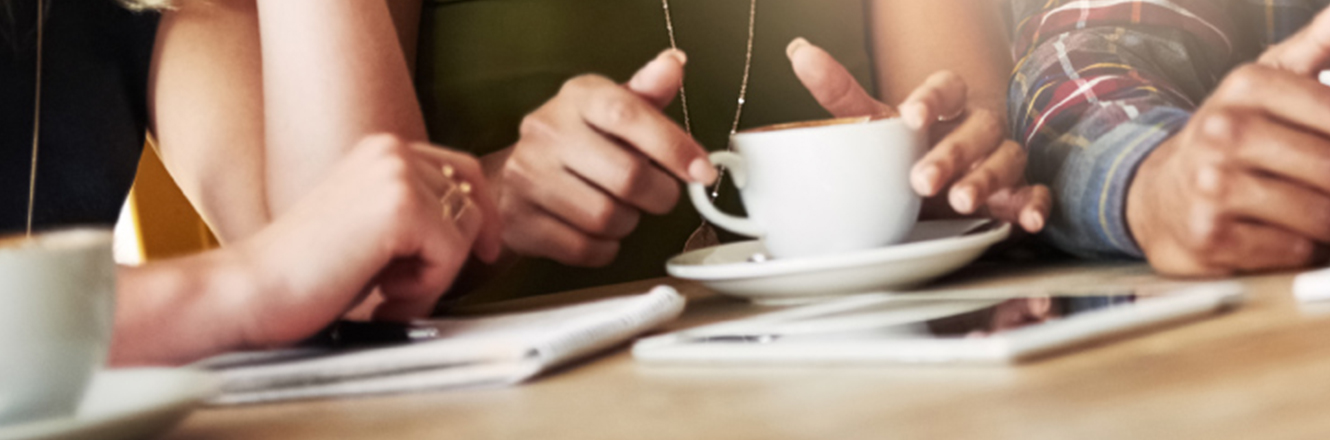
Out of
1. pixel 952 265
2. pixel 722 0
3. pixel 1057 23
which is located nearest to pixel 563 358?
pixel 952 265

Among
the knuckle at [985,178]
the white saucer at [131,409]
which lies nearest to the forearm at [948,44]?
the knuckle at [985,178]

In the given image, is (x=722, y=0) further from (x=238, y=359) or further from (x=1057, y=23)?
(x=238, y=359)

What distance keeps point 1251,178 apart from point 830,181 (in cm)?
23

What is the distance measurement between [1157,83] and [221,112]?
2.86 ft

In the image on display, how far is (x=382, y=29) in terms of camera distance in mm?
1009

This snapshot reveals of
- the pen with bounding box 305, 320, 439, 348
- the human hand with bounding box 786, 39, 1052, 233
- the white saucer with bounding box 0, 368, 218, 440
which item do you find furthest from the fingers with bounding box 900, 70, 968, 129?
the white saucer with bounding box 0, 368, 218, 440

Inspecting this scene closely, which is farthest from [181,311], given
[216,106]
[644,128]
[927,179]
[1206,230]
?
[216,106]

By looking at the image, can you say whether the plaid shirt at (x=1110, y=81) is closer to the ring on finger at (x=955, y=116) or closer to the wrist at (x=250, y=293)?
the ring on finger at (x=955, y=116)

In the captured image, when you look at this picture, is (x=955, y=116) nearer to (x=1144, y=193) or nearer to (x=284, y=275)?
(x=1144, y=193)

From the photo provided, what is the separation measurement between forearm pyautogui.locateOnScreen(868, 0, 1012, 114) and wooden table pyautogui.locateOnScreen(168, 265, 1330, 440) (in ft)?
2.29

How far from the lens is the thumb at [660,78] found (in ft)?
2.50

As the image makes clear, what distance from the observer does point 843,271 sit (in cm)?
67

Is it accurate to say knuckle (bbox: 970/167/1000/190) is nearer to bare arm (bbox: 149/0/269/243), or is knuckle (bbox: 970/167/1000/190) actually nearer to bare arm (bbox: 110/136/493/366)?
bare arm (bbox: 110/136/493/366)

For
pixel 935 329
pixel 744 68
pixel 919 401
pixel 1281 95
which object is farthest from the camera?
pixel 744 68
